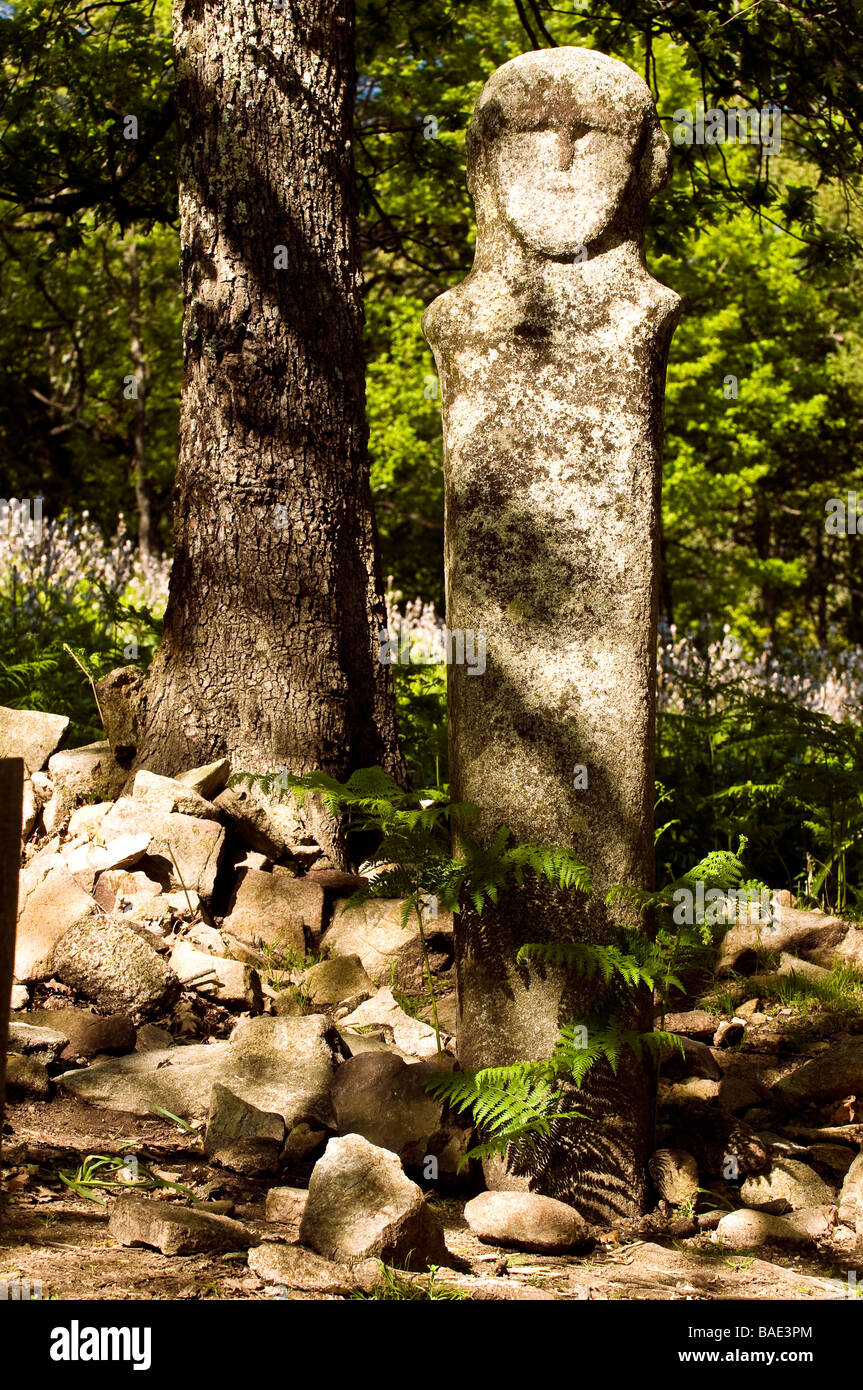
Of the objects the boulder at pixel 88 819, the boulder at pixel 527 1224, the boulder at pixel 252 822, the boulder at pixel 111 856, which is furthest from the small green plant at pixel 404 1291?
the boulder at pixel 88 819

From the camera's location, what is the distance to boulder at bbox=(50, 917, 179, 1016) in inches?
162

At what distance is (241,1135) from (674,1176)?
1.20 metres

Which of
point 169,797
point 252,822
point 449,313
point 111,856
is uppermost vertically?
point 449,313

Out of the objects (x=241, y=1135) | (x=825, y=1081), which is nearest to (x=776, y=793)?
(x=825, y=1081)

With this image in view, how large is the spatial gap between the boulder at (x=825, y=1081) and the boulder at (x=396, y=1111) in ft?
3.92

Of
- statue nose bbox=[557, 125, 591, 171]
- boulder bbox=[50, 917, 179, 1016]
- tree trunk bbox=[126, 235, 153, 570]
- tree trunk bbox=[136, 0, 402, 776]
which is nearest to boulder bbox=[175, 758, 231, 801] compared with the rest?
tree trunk bbox=[136, 0, 402, 776]

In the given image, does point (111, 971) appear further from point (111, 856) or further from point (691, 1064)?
point (691, 1064)

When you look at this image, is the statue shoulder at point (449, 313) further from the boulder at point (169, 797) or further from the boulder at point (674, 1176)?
the boulder at point (674, 1176)

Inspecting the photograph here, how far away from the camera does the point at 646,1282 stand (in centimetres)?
282

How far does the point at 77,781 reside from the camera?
5.20m

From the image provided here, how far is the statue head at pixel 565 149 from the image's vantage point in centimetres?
324

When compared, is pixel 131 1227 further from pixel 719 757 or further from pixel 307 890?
pixel 719 757

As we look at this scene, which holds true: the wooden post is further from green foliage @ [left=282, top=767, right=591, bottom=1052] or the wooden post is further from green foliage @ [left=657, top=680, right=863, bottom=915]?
green foliage @ [left=657, top=680, right=863, bottom=915]

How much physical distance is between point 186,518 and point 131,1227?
3.13 metres
